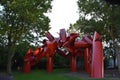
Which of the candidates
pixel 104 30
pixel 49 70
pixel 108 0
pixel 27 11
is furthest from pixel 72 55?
pixel 108 0

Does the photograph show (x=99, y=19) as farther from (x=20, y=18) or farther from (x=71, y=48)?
(x=20, y=18)

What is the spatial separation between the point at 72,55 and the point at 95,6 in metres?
6.29

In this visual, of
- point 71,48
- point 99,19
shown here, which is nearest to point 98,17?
point 99,19

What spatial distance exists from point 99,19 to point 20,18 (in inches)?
421

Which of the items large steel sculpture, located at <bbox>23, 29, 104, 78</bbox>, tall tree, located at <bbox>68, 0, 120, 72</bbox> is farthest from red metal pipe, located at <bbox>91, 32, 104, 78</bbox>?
tall tree, located at <bbox>68, 0, 120, 72</bbox>

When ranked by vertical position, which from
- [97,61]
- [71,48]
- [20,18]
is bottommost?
[97,61]

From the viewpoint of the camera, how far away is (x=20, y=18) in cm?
2956

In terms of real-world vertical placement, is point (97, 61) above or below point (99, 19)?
below

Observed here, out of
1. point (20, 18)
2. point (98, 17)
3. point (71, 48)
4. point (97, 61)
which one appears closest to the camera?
point (97, 61)

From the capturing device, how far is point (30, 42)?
123ft

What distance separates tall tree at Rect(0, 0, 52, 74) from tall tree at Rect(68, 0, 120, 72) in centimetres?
492

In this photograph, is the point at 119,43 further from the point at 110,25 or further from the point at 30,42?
the point at 30,42

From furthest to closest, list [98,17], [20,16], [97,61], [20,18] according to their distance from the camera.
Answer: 1. [98,17]
2. [20,18]
3. [20,16]
4. [97,61]

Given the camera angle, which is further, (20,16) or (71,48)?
(71,48)
